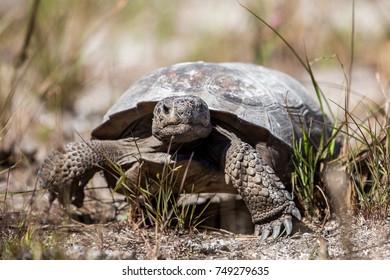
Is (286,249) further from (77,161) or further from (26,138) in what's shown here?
(26,138)

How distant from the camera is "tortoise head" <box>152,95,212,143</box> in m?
3.40

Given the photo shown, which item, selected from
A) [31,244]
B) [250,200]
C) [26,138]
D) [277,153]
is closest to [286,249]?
[250,200]

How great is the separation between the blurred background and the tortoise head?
121 cm

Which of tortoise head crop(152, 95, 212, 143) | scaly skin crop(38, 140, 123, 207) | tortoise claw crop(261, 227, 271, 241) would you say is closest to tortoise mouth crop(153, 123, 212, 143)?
tortoise head crop(152, 95, 212, 143)

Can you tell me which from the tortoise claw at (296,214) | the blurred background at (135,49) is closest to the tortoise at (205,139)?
the tortoise claw at (296,214)

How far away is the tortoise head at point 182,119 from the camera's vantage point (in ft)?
11.2

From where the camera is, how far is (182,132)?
11.3 feet

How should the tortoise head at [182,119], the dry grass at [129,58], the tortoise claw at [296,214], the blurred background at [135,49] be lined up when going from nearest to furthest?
the tortoise head at [182,119] < the tortoise claw at [296,214] < the dry grass at [129,58] < the blurred background at [135,49]

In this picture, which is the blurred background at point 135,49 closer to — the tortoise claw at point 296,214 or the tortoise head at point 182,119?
the tortoise head at point 182,119

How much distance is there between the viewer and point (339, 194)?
141 inches

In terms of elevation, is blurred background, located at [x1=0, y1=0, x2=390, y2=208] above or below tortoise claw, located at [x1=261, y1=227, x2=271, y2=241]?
above

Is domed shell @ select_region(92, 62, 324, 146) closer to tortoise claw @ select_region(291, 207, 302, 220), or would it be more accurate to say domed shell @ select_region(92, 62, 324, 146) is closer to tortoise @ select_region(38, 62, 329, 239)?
tortoise @ select_region(38, 62, 329, 239)

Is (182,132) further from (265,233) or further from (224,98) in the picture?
(265,233)

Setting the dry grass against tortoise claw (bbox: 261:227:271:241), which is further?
the dry grass
